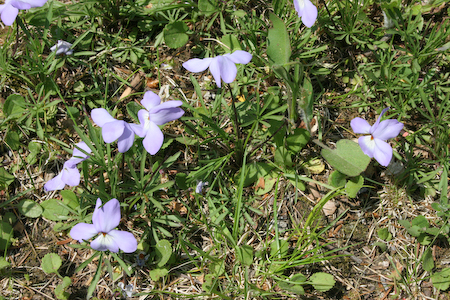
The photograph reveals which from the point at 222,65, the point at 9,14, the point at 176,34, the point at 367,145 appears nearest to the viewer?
the point at 222,65

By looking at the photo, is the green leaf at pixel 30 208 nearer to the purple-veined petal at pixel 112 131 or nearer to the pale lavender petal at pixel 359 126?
the purple-veined petal at pixel 112 131

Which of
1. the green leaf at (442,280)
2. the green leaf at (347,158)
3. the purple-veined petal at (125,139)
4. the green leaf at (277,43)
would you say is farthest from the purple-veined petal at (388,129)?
the purple-veined petal at (125,139)

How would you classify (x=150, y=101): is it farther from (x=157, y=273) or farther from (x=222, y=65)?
(x=157, y=273)

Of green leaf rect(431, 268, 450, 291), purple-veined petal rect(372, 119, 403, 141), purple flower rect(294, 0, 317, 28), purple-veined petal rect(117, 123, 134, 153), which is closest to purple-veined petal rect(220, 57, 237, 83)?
purple-veined petal rect(117, 123, 134, 153)

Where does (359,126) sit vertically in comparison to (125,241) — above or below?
above

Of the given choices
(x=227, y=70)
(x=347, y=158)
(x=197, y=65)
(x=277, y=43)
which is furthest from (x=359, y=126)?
(x=197, y=65)

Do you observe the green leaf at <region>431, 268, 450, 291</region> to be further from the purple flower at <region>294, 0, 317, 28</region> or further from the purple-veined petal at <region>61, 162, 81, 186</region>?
the purple-veined petal at <region>61, 162, 81, 186</region>

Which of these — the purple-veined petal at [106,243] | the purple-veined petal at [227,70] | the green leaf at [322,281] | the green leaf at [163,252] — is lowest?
the green leaf at [322,281]
